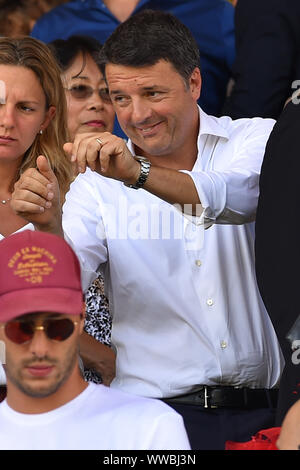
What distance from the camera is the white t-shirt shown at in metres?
2.30

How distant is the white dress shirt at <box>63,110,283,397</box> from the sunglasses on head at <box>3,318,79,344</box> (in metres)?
0.88

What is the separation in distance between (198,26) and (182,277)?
1409 mm

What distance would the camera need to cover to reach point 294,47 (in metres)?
3.93

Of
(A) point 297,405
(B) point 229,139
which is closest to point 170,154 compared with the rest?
(B) point 229,139

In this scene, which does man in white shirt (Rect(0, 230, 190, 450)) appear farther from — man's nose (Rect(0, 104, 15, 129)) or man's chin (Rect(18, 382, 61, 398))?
man's nose (Rect(0, 104, 15, 129))

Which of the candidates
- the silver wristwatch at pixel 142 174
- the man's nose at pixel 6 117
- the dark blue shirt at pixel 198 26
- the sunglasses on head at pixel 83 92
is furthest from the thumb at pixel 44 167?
the dark blue shirt at pixel 198 26

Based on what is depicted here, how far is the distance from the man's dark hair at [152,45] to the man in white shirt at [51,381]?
117 centimetres

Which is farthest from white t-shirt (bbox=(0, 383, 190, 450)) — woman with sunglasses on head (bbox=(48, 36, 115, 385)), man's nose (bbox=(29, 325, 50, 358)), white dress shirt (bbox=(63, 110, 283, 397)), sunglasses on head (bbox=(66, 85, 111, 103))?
sunglasses on head (bbox=(66, 85, 111, 103))

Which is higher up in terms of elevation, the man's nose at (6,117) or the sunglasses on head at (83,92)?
the sunglasses on head at (83,92)

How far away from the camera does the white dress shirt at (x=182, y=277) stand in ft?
10.5

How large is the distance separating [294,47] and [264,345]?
126 centimetres

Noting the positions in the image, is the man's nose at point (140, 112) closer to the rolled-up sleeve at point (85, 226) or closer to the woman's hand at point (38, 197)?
the rolled-up sleeve at point (85, 226)
